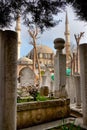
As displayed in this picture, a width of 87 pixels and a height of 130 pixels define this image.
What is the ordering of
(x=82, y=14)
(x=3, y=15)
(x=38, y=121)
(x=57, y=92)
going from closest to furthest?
(x=3, y=15) < (x=82, y=14) < (x=38, y=121) < (x=57, y=92)

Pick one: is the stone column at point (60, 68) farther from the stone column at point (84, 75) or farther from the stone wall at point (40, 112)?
the stone column at point (84, 75)

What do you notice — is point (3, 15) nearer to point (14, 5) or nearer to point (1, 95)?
point (14, 5)

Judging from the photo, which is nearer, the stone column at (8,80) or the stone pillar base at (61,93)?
the stone column at (8,80)

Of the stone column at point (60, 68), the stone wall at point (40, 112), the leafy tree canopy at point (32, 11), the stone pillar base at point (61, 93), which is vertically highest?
the leafy tree canopy at point (32, 11)

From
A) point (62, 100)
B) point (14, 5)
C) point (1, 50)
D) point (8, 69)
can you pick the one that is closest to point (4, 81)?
point (8, 69)

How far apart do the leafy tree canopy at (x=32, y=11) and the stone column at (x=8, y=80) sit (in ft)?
0.92

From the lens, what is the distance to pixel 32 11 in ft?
11.1

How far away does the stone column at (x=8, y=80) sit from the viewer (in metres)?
3.13

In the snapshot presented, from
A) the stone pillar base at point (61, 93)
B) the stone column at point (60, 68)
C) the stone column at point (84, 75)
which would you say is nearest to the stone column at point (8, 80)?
the stone column at point (84, 75)

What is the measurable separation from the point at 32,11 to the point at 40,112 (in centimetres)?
248

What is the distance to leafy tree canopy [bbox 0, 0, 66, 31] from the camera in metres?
3.17

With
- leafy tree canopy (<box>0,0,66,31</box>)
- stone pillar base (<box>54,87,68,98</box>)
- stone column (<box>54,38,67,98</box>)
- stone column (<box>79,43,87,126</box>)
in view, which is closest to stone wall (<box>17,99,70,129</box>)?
stone pillar base (<box>54,87,68,98</box>)

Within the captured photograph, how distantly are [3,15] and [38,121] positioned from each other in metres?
2.66

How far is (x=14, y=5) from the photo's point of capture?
319 cm
